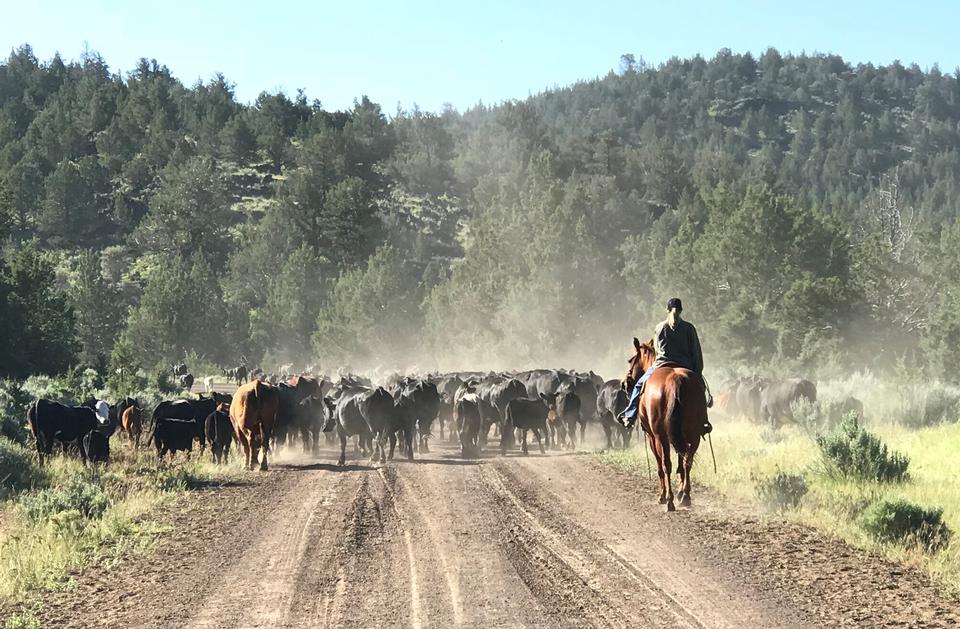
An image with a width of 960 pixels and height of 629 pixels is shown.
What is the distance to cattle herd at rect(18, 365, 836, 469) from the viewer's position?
850 inches

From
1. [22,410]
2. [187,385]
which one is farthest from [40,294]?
[22,410]

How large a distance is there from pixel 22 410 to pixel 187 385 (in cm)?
3641

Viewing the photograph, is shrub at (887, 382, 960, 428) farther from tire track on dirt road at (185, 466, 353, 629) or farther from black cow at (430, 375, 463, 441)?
tire track on dirt road at (185, 466, 353, 629)

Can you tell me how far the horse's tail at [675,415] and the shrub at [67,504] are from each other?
801 cm

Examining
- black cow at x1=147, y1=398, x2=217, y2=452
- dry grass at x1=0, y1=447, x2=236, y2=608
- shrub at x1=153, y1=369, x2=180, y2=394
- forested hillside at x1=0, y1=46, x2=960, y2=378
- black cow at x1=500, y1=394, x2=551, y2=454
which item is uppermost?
forested hillside at x1=0, y1=46, x2=960, y2=378

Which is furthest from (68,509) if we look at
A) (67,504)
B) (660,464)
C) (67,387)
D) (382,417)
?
(67,387)

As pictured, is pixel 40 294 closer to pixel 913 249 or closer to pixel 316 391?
pixel 316 391

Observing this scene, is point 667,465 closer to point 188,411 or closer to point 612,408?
point 612,408

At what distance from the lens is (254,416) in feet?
69.5

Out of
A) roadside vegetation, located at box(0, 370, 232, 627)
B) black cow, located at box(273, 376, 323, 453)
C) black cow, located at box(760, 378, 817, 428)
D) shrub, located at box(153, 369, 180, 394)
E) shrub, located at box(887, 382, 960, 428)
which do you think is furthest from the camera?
shrub, located at box(153, 369, 180, 394)

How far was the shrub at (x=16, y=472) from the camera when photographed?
17922mm

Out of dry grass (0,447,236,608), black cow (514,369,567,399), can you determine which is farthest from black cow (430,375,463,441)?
dry grass (0,447,236,608)

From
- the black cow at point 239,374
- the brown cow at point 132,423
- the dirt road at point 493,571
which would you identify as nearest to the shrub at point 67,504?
the dirt road at point 493,571

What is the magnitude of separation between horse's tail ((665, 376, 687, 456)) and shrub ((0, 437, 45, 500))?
36.7ft
